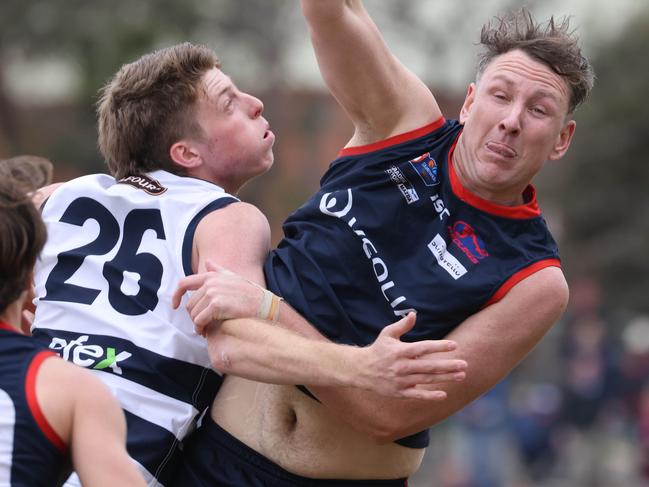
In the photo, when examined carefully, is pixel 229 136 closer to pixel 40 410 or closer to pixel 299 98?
pixel 40 410

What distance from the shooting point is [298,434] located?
4.15 m

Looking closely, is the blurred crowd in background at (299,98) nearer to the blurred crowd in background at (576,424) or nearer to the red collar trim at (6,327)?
the blurred crowd in background at (576,424)

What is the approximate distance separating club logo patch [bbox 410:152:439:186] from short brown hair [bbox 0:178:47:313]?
1.60 meters

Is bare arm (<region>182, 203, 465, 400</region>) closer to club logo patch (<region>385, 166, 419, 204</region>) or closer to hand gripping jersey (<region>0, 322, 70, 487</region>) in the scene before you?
club logo patch (<region>385, 166, 419, 204</region>)

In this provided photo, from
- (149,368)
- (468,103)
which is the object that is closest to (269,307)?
(149,368)

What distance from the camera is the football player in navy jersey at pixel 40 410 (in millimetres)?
2918

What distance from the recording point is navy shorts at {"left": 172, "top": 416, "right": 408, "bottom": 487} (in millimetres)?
4152

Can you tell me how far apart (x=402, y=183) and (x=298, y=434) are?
0.97 m

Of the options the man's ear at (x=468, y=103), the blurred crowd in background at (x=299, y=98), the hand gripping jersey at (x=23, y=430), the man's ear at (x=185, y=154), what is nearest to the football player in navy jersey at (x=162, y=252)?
the man's ear at (x=185, y=154)

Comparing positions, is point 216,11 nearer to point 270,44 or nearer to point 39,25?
point 270,44

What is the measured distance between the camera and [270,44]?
24031 mm

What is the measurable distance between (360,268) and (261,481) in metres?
0.84

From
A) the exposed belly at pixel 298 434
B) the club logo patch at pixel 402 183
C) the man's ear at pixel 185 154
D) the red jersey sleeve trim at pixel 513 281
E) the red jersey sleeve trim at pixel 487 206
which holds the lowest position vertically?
the exposed belly at pixel 298 434

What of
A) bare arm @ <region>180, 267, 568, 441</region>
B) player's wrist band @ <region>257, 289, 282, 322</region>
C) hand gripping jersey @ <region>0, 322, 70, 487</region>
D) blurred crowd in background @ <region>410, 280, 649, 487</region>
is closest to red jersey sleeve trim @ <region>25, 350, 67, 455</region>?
hand gripping jersey @ <region>0, 322, 70, 487</region>
